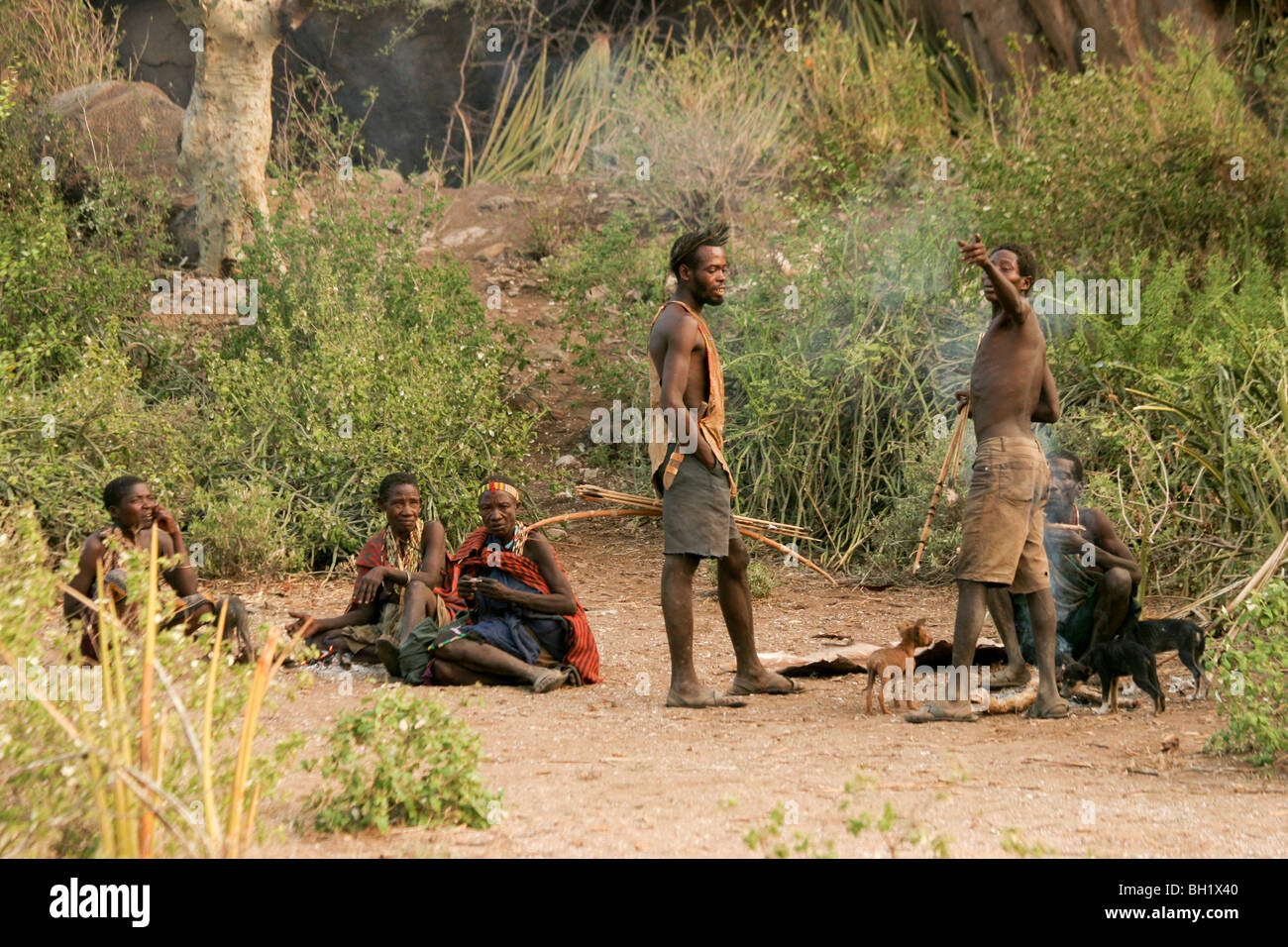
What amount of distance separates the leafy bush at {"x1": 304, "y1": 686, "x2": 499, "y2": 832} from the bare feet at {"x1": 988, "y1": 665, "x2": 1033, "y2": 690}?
98.6 inches

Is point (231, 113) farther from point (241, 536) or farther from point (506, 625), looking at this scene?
point (506, 625)

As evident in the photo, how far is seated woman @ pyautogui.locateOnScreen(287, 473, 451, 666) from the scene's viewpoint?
545 centimetres

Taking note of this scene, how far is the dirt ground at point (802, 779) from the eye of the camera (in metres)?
2.96

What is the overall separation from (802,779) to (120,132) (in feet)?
33.1

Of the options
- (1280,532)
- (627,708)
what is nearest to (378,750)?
(627,708)

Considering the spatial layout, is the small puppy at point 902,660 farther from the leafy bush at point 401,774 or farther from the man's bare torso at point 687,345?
the leafy bush at point 401,774

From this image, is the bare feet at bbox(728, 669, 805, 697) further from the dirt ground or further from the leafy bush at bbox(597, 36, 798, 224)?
the leafy bush at bbox(597, 36, 798, 224)

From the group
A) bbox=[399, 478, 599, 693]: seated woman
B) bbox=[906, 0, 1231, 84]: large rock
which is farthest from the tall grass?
bbox=[399, 478, 599, 693]: seated woman

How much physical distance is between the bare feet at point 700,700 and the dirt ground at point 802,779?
0.06 m

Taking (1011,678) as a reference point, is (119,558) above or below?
above

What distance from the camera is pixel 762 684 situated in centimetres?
506

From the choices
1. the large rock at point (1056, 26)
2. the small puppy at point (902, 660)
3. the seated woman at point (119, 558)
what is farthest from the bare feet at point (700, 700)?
the large rock at point (1056, 26)

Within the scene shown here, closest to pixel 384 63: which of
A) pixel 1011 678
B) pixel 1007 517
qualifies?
pixel 1011 678
